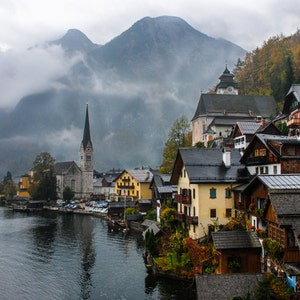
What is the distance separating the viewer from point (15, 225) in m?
84.8

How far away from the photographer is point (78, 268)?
4406cm

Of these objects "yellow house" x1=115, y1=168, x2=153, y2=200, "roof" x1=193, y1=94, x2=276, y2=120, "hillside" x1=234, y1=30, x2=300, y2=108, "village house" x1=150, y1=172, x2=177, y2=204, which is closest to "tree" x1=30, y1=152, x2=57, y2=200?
"yellow house" x1=115, y1=168, x2=153, y2=200

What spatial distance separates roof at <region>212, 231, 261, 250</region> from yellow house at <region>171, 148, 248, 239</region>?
341 inches

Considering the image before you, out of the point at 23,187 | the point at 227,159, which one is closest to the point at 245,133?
the point at 227,159

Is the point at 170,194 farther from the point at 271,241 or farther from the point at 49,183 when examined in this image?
the point at 49,183

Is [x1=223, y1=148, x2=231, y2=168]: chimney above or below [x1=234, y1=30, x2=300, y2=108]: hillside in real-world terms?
below

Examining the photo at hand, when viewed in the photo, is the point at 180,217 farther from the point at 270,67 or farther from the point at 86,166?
the point at 86,166

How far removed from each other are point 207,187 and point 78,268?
671 inches

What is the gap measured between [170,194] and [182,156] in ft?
71.4

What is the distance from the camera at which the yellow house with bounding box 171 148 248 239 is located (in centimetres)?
4425

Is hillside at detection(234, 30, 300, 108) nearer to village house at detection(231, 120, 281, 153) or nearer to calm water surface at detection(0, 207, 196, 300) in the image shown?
village house at detection(231, 120, 281, 153)

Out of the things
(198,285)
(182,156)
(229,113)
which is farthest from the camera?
(229,113)

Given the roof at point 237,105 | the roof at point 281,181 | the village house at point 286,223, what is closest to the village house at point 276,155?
the roof at point 281,181

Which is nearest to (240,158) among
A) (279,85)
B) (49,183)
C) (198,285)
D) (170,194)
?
(170,194)
